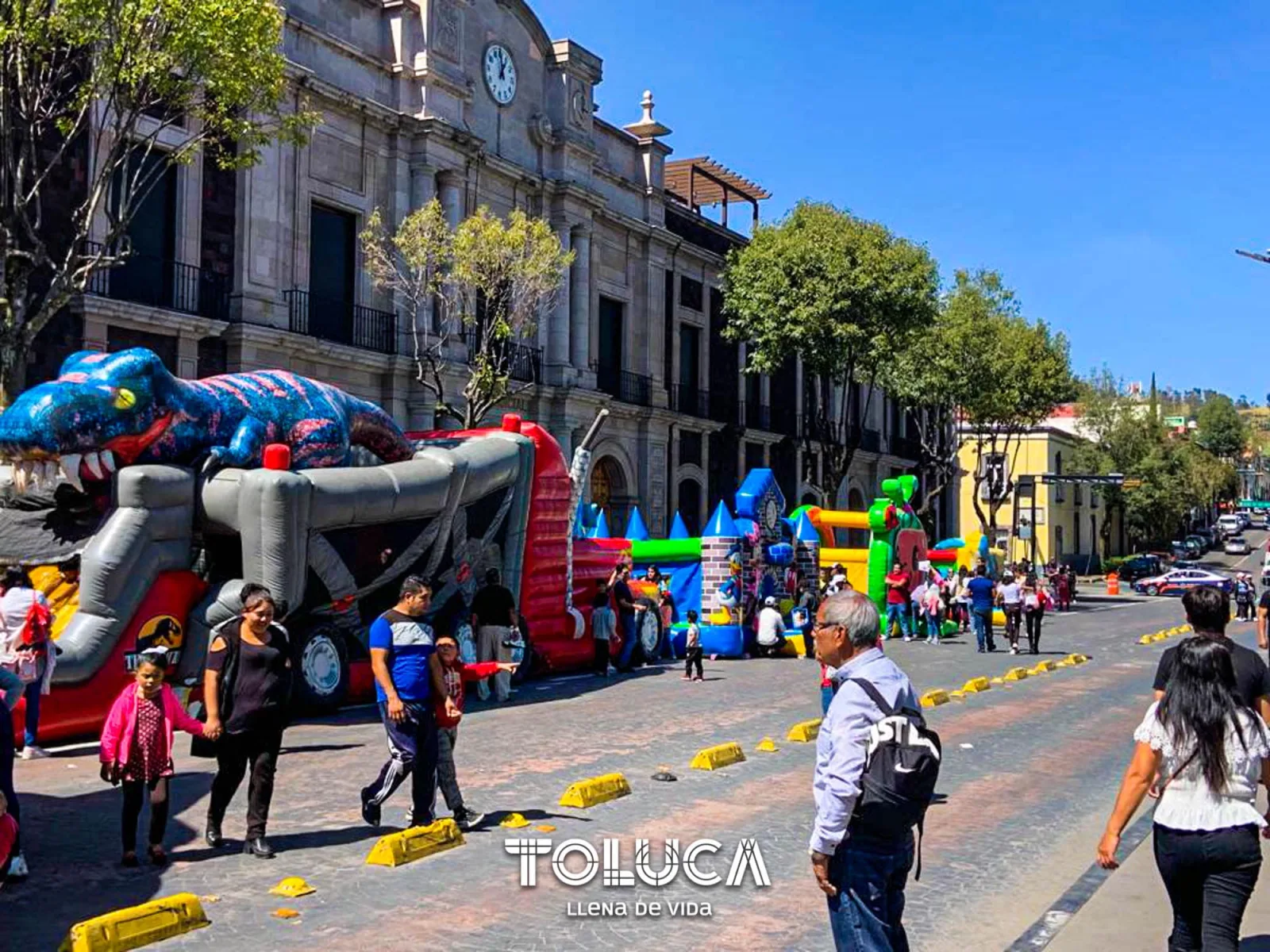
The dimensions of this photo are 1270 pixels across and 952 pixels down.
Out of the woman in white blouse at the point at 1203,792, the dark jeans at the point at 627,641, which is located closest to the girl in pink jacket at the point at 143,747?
the woman in white blouse at the point at 1203,792

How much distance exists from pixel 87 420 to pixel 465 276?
11.8 meters

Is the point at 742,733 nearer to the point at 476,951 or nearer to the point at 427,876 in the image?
the point at 427,876

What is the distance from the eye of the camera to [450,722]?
7.81 metres

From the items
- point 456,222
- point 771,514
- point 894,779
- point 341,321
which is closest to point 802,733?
point 894,779

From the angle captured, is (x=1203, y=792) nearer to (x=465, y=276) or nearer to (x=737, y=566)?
(x=737, y=566)

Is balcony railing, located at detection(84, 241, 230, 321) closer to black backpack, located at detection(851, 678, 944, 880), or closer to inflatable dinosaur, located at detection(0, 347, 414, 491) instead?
inflatable dinosaur, located at detection(0, 347, 414, 491)

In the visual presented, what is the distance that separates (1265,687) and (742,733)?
7869 mm

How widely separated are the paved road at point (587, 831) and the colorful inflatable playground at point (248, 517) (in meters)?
1.08

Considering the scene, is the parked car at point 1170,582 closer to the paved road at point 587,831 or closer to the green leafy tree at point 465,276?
the green leafy tree at point 465,276

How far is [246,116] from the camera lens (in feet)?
77.6

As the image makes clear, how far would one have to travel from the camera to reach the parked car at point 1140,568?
2405 inches

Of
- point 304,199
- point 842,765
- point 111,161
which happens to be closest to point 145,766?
point 842,765

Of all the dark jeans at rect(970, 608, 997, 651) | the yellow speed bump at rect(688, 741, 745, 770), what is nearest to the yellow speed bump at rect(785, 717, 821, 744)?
the yellow speed bump at rect(688, 741, 745, 770)

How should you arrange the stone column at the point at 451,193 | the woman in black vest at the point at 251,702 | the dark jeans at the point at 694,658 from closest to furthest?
the woman in black vest at the point at 251,702
the dark jeans at the point at 694,658
the stone column at the point at 451,193
